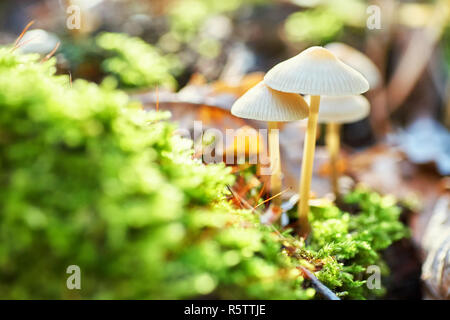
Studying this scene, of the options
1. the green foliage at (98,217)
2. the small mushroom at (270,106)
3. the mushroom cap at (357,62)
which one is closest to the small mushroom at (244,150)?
the small mushroom at (270,106)

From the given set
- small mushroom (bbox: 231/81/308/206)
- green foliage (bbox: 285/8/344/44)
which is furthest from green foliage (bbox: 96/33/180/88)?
green foliage (bbox: 285/8/344/44)

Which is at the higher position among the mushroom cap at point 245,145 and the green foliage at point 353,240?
the mushroom cap at point 245,145

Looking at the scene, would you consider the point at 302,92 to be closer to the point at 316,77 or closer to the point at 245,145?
the point at 316,77

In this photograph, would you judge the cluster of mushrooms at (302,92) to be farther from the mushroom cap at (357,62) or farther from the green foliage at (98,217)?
the mushroom cap at (357,62)

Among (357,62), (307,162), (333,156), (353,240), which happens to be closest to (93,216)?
(307,162)
